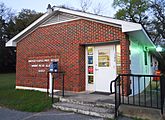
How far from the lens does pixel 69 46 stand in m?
9.06

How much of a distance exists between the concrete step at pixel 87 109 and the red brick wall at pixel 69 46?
1.96 meters

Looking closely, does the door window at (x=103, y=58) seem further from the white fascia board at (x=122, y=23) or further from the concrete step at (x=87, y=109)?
the concrete step at (x=87, y=109)

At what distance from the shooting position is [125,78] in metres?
7.47

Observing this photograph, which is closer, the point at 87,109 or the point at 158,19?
the point at 87,109

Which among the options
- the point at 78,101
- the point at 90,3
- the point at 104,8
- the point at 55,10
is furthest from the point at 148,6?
the point at 78,101

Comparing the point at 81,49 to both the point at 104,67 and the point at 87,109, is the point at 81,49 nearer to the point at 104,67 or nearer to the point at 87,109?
the point at 104,67

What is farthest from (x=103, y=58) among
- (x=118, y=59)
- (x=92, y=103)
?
(x=92, y=103)

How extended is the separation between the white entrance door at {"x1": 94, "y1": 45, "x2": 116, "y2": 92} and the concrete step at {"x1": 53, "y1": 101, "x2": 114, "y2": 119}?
204 cm

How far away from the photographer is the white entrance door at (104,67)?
26.7 ft

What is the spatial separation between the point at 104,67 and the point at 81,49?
4.51 ft

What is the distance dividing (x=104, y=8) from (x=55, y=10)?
2353cm

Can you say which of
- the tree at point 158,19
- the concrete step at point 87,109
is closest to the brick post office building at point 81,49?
the concrete step at point 87,109

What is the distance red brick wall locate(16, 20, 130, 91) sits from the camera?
26.0ft

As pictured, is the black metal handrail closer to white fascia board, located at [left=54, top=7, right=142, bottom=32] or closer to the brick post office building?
the brick post office building
